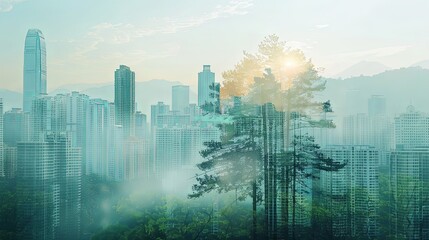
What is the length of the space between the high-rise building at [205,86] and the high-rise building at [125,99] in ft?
4.97

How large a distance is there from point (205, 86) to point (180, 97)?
197 centimetres

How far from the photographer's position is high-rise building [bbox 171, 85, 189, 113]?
5.76m

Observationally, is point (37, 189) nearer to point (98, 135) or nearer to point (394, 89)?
point (98, 135)

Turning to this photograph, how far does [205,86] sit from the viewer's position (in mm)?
4164

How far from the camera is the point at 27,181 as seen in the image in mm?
6230

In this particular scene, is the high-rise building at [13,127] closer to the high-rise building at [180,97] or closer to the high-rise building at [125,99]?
the high-rise building at [125,99]

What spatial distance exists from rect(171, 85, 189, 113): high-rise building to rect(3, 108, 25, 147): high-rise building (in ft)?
6.91

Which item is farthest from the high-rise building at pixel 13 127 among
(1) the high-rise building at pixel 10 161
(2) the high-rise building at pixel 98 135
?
(2) the high-rise building at pixel 98 135

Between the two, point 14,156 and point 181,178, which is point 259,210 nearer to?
point 181,178

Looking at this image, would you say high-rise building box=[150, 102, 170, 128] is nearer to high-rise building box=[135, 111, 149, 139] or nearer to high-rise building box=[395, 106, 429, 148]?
high-rise building box=[135, 111, 149, 139]

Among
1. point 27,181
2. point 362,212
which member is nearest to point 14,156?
point 27,181

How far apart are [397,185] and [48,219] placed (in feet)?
15.8

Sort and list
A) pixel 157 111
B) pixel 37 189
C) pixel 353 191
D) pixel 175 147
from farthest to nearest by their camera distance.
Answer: pixel 157 111 < pixel 175 147 < pixel 37 189 < pixel 353 191

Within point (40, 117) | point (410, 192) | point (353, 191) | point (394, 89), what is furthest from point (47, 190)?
point (394, 89)
